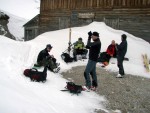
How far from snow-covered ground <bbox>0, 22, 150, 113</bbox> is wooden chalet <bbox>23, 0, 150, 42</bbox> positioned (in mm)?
1427

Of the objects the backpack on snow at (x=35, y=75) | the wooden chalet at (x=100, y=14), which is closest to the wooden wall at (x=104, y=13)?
the wooden chalet at (x=100, y=14)

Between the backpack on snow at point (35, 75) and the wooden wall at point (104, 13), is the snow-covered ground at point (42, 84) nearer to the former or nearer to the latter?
the backpack on snow at point (35, 75)

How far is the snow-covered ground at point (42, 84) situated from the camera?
18.7ft

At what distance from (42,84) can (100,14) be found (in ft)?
41.9

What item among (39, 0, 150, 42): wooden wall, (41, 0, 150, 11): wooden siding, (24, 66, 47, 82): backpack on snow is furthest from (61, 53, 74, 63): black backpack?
(41, 0, 150, 11): wooden siding

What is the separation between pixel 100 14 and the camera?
20.2 metres

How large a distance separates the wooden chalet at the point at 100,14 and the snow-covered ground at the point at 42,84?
56.2 inches

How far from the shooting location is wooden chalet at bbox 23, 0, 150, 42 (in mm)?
17969

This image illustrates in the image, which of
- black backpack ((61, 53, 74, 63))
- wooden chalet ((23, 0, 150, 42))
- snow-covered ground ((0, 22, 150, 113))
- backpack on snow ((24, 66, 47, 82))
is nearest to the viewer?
snow-covered ground ((0, 22, 150, 113))

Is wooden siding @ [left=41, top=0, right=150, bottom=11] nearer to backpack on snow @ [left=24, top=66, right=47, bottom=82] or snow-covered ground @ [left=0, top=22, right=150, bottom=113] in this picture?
snow-covered ground @ [left=0, top=22, right=150, bottom=113]

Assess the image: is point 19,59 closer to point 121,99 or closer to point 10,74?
point 10,74

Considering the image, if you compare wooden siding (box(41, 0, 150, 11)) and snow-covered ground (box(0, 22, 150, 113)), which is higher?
wooden siding (box(41, 0, 150, 11))

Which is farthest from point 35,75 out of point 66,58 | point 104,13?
point 104,13

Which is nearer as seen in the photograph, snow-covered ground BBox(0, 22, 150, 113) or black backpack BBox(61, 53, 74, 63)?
snow-covered ground BBox(0, 22, 150, 113)
